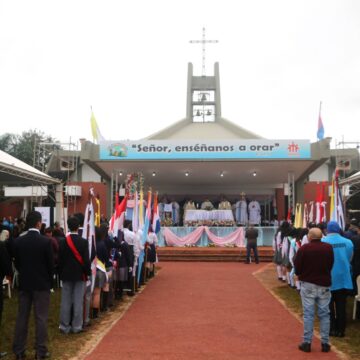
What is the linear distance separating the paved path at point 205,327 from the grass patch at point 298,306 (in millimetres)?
238

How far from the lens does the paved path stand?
18.8ft

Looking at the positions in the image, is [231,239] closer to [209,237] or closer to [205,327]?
[209,237]

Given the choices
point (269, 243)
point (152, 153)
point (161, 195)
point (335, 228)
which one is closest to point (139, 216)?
point (335, 228)

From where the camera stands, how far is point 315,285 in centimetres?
592

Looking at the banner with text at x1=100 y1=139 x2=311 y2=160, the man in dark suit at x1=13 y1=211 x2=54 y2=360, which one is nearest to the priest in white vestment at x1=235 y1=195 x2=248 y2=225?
the banner with text at x1=100 y1=139 x2=311 y2=160

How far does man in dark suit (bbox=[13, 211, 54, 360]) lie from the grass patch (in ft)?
12.1

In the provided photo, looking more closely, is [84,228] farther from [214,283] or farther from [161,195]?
[161,195]

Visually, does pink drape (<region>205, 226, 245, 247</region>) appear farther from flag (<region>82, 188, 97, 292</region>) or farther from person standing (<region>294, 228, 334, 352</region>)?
person standing (<region>294, 228, 334, 352</region>)

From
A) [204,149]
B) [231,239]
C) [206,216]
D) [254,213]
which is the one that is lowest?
[231,239]

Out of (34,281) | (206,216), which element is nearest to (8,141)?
(206,216)

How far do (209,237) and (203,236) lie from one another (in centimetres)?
28

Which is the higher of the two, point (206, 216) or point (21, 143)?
point (21, 143)

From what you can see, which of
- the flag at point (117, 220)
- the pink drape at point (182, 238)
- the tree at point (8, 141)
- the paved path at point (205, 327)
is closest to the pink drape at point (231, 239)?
the pink drape at point (182, 238)

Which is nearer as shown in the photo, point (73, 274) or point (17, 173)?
point (73, 274)
